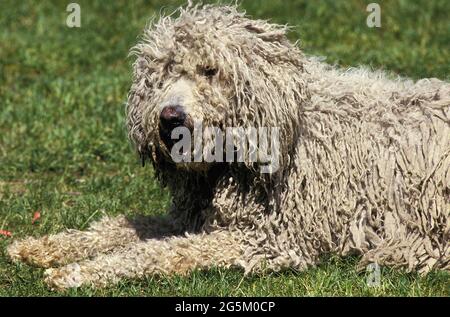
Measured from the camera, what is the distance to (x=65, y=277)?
643 centimetres

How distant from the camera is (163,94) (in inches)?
253

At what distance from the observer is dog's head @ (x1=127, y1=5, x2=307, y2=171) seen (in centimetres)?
636

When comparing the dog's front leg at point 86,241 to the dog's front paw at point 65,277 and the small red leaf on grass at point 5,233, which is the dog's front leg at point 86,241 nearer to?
the small red leaf on grass at point 5,233

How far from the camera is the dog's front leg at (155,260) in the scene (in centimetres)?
645

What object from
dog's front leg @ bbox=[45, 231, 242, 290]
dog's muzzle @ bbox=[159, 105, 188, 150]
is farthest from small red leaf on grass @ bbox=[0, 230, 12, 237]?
dog's muzzle @ bbox=[159, 105, 188, 150]

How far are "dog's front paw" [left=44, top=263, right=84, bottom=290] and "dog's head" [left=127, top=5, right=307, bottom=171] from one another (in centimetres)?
85

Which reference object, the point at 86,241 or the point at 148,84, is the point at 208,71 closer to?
the point at 148,84

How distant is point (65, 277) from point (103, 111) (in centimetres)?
436

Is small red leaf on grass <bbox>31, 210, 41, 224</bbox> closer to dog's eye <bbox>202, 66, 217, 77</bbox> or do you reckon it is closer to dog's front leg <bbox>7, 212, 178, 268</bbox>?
dog's front leg <bbox>7, 212, 178, 268</bbox>

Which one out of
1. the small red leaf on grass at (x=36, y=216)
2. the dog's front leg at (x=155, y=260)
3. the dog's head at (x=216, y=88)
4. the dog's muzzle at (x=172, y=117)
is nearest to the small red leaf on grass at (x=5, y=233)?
the small red leaf on grass at (x=36, y=216)
